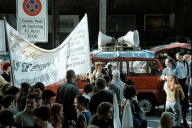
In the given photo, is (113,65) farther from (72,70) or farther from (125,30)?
(125,30)

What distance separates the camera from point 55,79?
33.5ft

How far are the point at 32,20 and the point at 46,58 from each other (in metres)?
1.96

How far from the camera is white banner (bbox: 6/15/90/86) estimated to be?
32.3ft

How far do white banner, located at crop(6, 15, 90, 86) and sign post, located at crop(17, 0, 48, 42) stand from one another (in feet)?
3.75

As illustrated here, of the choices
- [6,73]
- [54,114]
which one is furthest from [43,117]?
[6,73]

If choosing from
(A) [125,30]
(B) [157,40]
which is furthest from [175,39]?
(A) [125,30]

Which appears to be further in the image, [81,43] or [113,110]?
[81,43]

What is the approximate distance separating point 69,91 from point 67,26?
23985 millimetres

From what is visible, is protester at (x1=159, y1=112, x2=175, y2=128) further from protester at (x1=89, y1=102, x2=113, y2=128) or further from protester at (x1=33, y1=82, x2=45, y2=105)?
protester at (x1=33, y1=82, x2=45, y2=105)

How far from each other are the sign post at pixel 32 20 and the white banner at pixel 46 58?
3.75 feet

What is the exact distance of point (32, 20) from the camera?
11859 millimetres

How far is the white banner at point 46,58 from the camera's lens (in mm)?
9844

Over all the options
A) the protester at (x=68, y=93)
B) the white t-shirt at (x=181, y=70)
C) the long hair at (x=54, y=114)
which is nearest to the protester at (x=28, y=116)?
the long hair at (x=54, y=114)

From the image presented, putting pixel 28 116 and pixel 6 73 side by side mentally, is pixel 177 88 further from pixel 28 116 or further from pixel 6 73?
pixel 28 116
